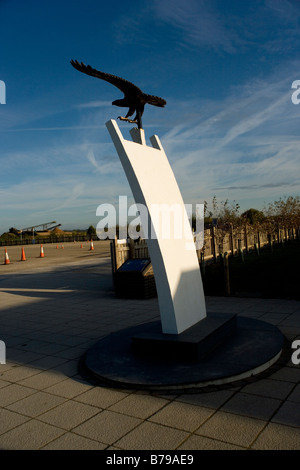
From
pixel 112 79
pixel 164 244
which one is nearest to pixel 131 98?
pixel 112 79

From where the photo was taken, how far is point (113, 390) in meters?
4.06

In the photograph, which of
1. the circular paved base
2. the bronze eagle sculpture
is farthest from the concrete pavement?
the bronze eagle sculpture

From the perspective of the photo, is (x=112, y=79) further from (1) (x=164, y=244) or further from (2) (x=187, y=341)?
(2) (x=187, y=341)

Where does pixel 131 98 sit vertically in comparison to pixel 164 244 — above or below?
above

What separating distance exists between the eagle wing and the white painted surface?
1.93 feet

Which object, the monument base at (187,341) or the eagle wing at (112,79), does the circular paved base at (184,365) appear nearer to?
the monument base at (187,341)

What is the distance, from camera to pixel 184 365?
14.5 ft

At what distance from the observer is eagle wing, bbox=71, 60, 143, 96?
4.64m

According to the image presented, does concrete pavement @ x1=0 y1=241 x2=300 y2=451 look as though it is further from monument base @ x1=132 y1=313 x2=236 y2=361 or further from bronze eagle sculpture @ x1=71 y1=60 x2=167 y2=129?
bronze eagle sculpture @ x1=71 y1=60 x2=167 y2=129

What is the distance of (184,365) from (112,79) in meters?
4.03

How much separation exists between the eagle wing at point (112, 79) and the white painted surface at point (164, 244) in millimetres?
589

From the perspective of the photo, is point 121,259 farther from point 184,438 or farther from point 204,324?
point 184,438

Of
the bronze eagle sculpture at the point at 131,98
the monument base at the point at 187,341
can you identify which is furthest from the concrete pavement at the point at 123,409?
the bronze eagle sculpture at the point at 131,98
